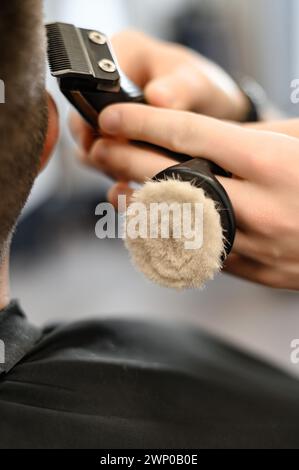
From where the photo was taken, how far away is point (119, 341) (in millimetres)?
974

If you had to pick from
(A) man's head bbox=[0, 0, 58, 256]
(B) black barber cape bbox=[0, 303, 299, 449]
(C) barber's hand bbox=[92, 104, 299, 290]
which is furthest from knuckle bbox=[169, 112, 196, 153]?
(B) black barber cape bbox=[0, 303, 299, 449]

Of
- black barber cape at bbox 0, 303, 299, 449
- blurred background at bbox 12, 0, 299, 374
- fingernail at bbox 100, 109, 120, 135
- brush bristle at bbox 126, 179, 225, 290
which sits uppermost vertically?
blurred background at bbox 12, 0, 299, 374

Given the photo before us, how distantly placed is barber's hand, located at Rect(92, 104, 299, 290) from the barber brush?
41 millimetres

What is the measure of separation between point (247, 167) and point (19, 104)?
1.07 ft

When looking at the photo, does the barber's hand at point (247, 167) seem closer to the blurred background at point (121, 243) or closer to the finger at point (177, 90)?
the finger at point (177, 90)

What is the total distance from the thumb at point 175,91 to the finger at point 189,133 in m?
0.10

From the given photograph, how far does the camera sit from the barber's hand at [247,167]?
80cm

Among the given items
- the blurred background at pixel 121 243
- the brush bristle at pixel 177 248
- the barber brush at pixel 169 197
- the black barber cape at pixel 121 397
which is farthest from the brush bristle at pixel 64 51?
the blurred background at pixel 121 243

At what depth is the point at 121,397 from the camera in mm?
798

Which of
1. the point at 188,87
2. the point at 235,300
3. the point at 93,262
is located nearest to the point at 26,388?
the point at 188,87

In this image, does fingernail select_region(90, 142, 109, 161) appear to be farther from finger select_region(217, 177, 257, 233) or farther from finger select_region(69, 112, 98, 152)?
finger select_region(217, 177, 257, 233)

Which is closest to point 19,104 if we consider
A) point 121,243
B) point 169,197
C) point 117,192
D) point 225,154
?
point 169,197

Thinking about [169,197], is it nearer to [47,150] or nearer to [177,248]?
[177,248]

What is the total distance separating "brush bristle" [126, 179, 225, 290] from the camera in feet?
2.21
